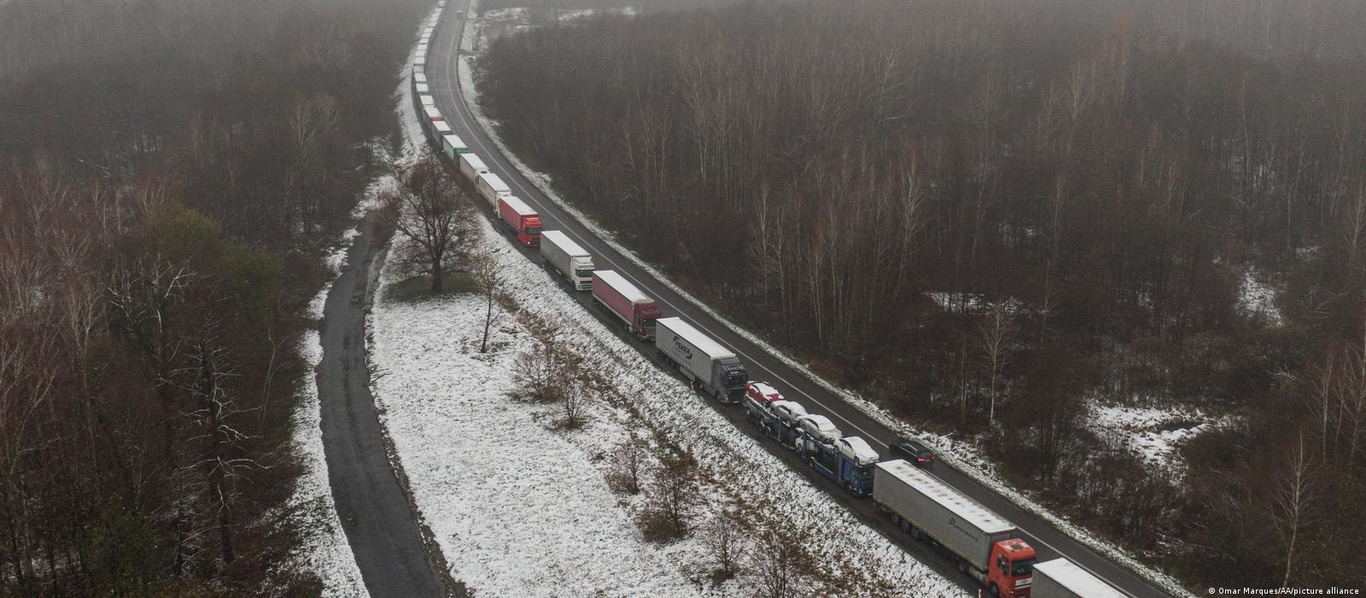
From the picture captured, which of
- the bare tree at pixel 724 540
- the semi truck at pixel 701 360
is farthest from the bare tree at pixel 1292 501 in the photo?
the semi truck at pixel 701 360

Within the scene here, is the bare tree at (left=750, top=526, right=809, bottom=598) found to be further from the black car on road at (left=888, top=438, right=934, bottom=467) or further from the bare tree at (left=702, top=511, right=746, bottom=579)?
the black car on road at (left=888, top=438, right=934, bottom=467)

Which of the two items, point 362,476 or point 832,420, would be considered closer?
point 362,476

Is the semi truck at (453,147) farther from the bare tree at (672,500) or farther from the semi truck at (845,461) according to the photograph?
the semi truck at (845,461)

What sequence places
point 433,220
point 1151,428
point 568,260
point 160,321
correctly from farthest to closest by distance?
point 433,220 → point 568,260 → point 1151,428 → point 160,321

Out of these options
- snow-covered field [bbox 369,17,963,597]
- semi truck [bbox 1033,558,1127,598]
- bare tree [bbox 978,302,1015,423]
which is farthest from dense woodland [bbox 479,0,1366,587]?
snow-covered field [bbox 369,17,963,597]

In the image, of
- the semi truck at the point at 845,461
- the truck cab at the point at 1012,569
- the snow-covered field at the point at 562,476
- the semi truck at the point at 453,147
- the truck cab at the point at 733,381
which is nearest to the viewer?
the truck cab at the point at 1012,569

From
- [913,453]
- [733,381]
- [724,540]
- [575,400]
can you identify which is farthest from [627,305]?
[724,540]

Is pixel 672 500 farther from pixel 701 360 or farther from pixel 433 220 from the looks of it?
pixel 433 220
